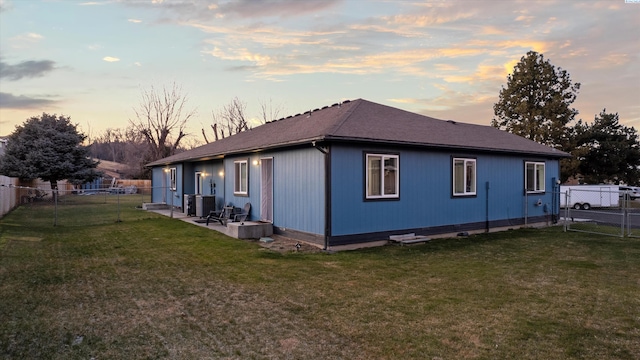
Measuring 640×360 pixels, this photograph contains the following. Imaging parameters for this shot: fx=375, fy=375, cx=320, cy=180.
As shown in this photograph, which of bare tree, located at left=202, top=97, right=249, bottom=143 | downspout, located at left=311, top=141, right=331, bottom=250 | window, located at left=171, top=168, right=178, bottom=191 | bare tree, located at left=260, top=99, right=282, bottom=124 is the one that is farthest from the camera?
bare tree, located at left=202, top=97, right=249, bottom=143

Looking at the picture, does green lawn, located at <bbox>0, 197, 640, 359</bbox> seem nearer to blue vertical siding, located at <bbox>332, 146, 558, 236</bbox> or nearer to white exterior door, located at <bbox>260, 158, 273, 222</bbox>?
blue vertical siding, located at <bbox>332, 146, 558, 236</bbox>

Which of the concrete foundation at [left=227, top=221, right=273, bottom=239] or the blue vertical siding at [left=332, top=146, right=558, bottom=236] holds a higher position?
the blue vertical siding at [left=332, top=146, right=558, bottom=236]

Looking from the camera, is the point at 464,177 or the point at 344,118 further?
the point at 464,177

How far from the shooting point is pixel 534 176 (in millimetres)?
14477

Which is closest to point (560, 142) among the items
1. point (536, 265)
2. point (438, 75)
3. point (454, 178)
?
point (438, 75)

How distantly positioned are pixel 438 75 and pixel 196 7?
9.97 meters

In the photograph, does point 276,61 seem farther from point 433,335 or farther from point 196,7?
point 433,335

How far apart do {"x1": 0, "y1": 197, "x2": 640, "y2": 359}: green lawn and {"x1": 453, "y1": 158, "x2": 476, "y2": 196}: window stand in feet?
8.92

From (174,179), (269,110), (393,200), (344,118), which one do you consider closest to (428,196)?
(393,200)

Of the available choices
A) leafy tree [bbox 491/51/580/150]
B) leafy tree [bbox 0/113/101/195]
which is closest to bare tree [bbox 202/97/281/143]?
leafy tree [bbox 0/113/101/195]

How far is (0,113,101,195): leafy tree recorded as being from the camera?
27594mm

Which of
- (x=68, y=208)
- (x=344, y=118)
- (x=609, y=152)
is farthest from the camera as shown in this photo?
(x=609, y=152)

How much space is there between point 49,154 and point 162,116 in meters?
16.5

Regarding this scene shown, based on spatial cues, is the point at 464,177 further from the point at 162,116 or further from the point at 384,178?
the point at 162,116
